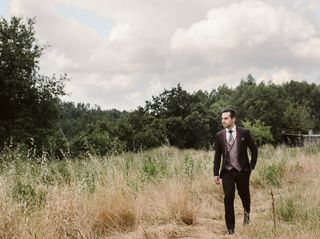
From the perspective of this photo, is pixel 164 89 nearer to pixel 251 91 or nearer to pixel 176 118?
pixel 176 118

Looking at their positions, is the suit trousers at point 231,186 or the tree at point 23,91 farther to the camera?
the tree at point 23,91

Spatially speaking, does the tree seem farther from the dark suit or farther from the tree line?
the dark suit

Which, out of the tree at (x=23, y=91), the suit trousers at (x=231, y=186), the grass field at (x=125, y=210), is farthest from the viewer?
the tree at (x=23, y=91)

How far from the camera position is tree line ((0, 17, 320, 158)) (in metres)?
27.7

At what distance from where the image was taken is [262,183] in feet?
37.5

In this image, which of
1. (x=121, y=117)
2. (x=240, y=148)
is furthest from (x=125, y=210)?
(x=121, y=117)

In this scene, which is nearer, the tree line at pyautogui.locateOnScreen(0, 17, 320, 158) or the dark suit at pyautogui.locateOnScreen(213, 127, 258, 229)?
the dark suit at pyautogui.locateOnScreen(213, 127, 258, 229)

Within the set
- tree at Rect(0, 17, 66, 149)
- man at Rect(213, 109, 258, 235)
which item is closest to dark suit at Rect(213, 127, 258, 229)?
man at Rect(213, 109, 258, 235)

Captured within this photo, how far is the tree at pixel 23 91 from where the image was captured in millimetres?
27625

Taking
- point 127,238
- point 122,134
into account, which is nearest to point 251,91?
point 122,134

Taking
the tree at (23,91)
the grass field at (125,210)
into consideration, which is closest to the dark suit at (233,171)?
the grass field at (125,210)

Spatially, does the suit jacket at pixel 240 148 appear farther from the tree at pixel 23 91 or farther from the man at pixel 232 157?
the tree at pixel 23 91

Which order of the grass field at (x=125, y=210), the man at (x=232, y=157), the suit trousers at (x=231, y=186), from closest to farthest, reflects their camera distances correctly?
the grass field at (x=125, y=210), the suit trousers at (x=231, y=186), the man at (x=232, y=157)

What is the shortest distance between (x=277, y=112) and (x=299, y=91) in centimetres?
3042
